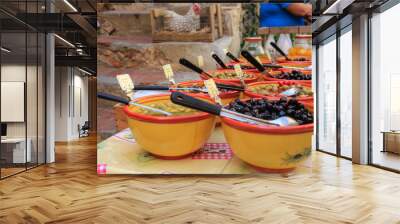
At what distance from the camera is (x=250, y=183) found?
4.82 metres

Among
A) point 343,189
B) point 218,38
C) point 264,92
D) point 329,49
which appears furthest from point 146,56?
point 329,49

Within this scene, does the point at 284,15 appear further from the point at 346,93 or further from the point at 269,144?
→ the point at 346,93

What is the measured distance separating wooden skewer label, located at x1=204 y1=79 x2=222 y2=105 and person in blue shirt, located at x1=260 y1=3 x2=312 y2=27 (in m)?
1.02

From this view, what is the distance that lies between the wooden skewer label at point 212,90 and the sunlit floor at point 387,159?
3030mm

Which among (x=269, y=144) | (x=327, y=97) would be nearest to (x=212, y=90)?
(x=269, y=144)

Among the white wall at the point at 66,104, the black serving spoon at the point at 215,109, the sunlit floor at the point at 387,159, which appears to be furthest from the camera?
the white wall at the point at 66,104

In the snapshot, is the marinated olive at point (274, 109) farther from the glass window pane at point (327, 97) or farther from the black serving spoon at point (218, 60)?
the glass window pane at point (327, 97)

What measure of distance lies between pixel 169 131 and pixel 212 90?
0.77 metres

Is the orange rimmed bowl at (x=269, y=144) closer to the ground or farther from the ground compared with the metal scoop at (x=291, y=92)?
closer to the ground

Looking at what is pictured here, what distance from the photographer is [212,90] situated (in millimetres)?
4934

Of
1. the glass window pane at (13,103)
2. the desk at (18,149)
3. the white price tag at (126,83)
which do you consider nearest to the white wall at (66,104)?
the desk at (18,149)

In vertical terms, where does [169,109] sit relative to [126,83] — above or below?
below

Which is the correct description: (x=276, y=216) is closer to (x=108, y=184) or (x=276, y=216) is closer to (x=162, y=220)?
(x=162, y=220)

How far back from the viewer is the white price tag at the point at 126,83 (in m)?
5.01
